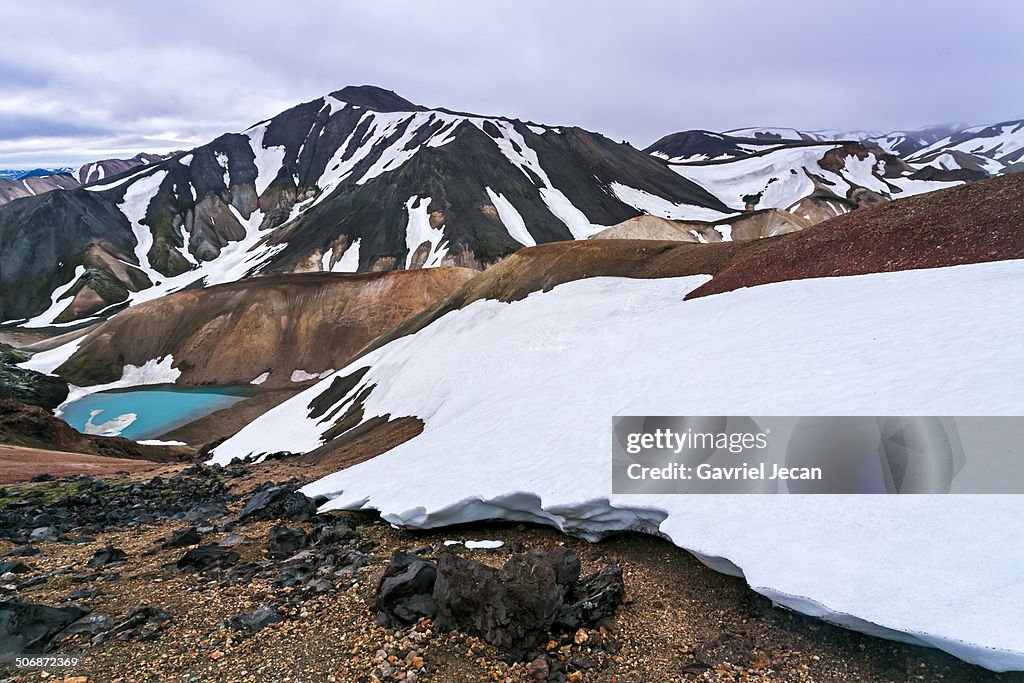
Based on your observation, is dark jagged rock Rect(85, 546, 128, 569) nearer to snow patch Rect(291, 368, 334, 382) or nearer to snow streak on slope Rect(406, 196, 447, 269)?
snow patch Rect(291, 368, 334, 382)

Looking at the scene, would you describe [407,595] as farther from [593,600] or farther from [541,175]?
[541,175]

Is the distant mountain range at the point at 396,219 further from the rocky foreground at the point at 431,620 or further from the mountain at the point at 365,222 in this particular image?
the rocky foreground at the point at 431,620

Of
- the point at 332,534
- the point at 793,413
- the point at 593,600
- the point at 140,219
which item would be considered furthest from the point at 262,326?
the point at 140,219

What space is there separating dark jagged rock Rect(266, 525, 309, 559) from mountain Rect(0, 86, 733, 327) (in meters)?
Answer: 109

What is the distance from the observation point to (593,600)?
8180 mm

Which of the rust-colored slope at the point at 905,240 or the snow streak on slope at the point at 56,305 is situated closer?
the rust-colored slope at the point at 905,240

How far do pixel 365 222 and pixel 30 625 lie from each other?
14466 centimetres

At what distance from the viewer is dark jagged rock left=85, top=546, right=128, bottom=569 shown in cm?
1175

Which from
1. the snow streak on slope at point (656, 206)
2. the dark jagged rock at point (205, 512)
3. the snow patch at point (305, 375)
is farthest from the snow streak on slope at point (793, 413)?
the snow streak on slope at point (656, 206)

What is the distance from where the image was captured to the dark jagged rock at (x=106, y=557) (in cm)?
1175

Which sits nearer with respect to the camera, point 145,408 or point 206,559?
point 206,559

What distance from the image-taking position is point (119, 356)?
97188 millimetres

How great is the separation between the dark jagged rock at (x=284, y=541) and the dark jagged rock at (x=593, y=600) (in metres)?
6.72

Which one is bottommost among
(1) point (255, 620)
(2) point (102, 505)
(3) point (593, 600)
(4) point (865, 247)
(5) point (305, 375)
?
(5) point (305, 375)
